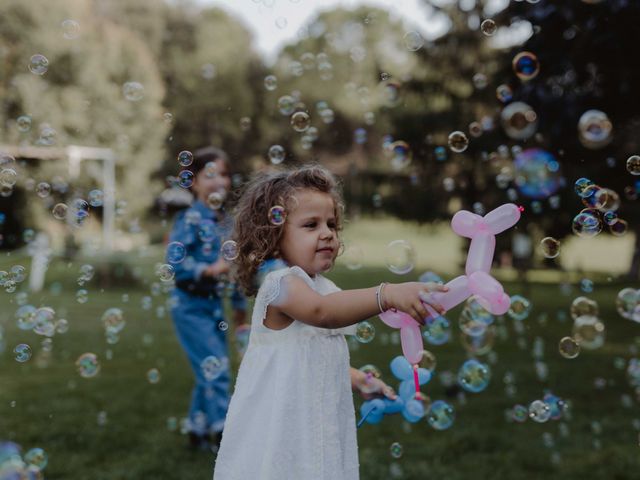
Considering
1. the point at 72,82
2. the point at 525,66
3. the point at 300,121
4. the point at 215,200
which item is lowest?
the point at 215,200

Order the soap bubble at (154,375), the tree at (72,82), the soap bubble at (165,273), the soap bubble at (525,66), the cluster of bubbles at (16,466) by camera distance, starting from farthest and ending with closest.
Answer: the tree at (72,82) < the soap bubble at (154,375) < the soap bubble at (525,66) < the soap bubble at (165,273) < the cluster of bubbles at (16,466)

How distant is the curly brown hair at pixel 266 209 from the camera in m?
2.47

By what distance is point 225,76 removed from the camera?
106ft

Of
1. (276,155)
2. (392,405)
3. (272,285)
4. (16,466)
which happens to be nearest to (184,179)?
(276,155)

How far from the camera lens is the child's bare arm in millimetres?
2037

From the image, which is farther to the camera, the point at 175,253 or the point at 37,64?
the point at 37,64

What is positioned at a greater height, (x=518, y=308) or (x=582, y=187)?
(x=582, y=187)

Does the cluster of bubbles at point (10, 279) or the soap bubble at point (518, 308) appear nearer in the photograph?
the soap bubble at point (518, 308)

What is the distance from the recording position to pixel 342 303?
2.18 meters

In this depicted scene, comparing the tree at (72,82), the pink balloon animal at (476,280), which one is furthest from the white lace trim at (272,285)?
the tree at (72,82)

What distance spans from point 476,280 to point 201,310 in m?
2.57

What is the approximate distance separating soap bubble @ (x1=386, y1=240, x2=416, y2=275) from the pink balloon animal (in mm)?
707

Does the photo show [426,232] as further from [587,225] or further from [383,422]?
[587,225]

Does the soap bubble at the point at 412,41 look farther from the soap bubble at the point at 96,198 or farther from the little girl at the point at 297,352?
the little girl at the point at 297,352
